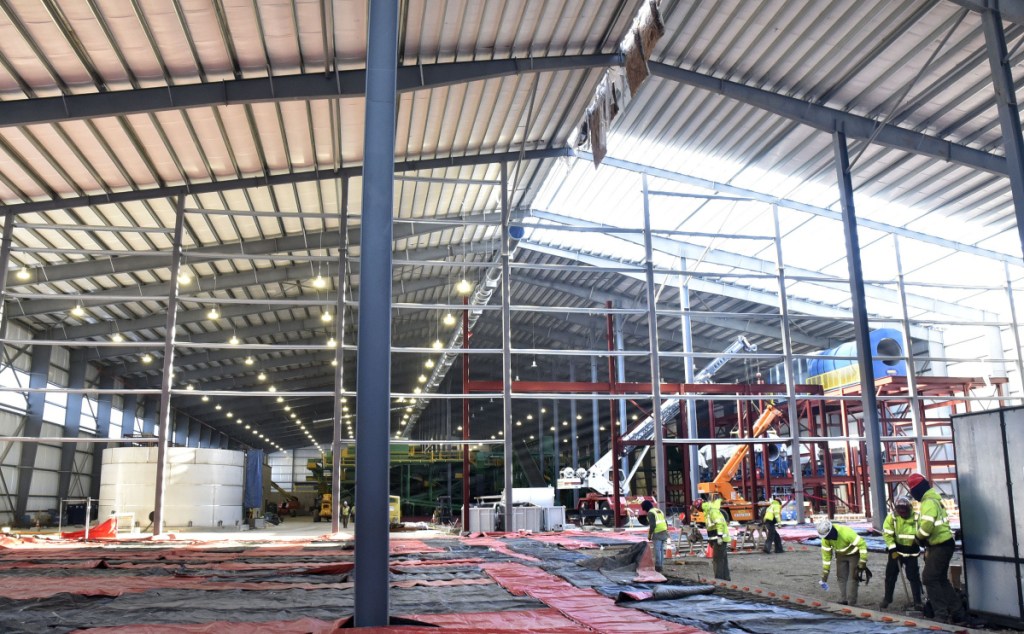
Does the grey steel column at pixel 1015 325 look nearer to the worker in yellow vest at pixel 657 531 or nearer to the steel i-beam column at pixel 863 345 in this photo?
the steel i-beam column at pixel 863 345

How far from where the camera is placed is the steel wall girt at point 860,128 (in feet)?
72.9

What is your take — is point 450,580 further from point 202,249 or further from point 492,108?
point 202,249

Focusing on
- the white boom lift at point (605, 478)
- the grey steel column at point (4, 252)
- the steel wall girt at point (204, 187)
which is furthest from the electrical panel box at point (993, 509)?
the grey steel column at point (4, 252)

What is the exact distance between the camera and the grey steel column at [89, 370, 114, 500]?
130 ft

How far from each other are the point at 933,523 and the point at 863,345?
1360cm

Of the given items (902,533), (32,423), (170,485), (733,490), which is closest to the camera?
(902,533)

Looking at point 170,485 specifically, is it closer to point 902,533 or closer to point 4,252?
point 4,252

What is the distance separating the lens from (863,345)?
72.7 ft

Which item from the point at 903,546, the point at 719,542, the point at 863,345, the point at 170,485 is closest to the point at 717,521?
the point at 719,542

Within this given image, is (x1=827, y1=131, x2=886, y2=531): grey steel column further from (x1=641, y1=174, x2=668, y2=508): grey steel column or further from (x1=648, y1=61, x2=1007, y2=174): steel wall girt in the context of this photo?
(x1=641, y1=174, x2=668, y2=508): grey steel column

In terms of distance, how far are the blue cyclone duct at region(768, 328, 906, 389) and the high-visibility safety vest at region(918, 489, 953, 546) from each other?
708 inches

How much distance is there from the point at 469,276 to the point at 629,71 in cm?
1729

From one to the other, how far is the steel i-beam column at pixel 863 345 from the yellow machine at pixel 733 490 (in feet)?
14.6

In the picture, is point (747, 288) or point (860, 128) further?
point (747, 288)
